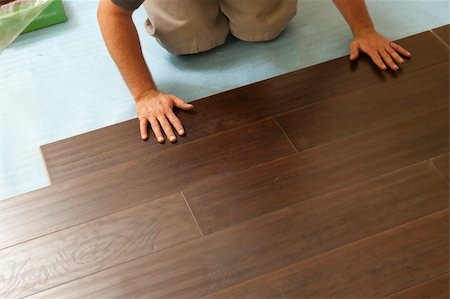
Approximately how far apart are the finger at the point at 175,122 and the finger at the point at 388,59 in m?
0.71

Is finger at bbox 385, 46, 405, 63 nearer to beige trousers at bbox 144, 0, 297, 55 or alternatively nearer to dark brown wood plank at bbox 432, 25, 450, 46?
dark brown wood plank at bbox 432, 25, 450, 46

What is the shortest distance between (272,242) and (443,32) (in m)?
1.08

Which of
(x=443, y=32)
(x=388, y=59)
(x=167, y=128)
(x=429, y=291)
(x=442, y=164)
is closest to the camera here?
(x=429, y=291)

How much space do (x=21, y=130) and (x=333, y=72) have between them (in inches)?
40.8

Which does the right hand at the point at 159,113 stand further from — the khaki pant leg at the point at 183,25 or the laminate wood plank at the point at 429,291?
the laminate wood plank at the point at 429,291

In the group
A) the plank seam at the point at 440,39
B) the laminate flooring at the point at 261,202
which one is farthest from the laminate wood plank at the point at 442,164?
the plank seam at the point at 440,39

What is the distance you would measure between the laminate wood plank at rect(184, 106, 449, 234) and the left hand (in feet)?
0.95

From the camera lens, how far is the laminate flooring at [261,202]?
144 centimetres

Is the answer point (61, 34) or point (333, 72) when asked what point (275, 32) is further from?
point (61, 34)

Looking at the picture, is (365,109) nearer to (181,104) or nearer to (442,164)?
(442,164)

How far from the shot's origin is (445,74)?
191 cm

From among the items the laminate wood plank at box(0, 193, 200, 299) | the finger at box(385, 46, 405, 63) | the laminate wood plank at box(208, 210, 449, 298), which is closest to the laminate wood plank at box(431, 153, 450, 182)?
the laminate wood plank at box(208, 210, 449, 298)

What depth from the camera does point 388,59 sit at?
77.4 inches

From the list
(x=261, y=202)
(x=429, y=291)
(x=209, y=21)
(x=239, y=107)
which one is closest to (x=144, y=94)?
(x=239, y=107)
